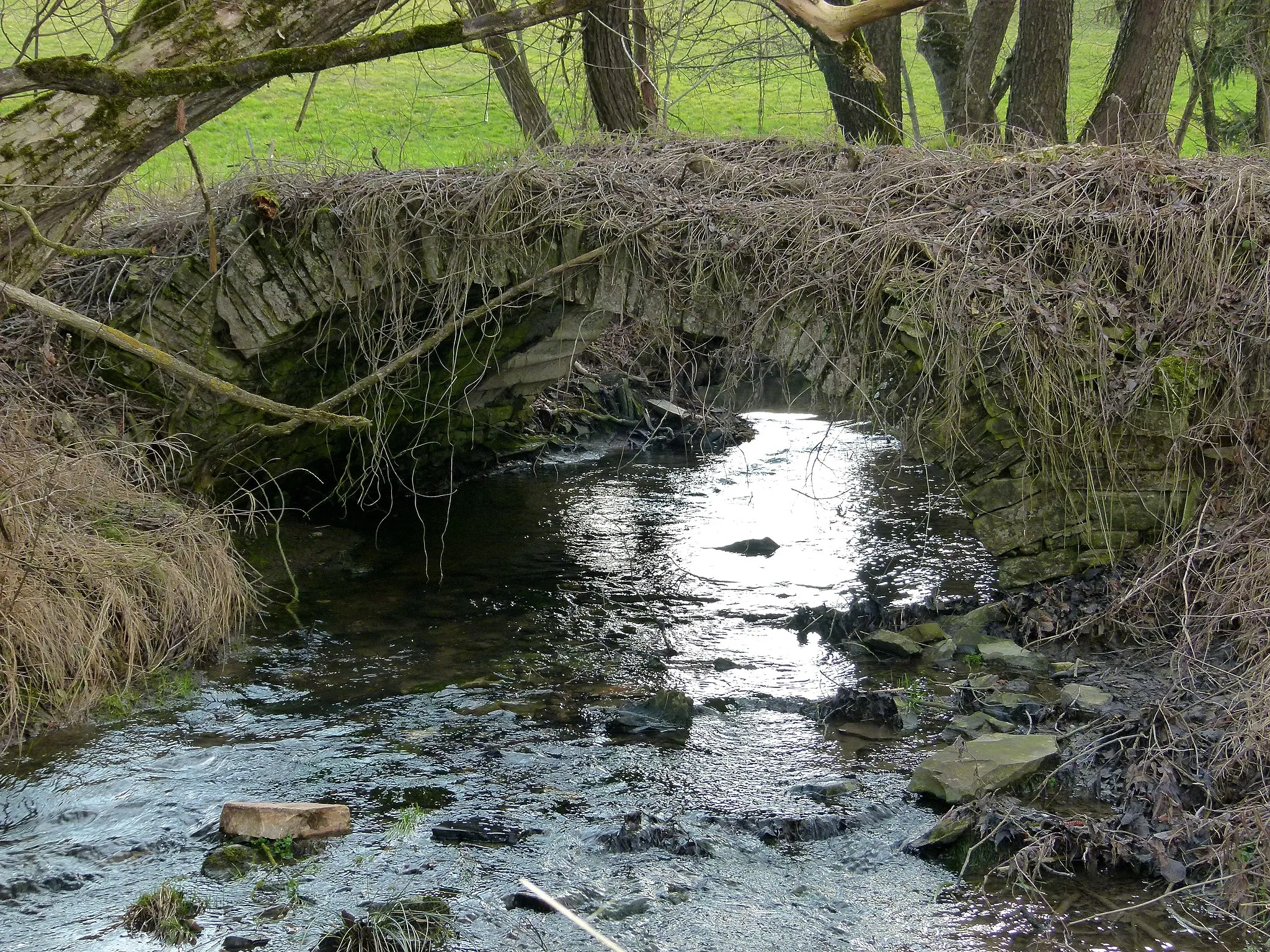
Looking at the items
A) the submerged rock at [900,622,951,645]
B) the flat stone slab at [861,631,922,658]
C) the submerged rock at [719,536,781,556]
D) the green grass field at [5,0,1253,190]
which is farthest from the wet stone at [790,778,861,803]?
the green grass field at [5,0,1253,190]

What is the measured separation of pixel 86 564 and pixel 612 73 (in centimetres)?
603

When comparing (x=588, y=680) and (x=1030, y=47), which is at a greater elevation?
(x=1030, y=47)

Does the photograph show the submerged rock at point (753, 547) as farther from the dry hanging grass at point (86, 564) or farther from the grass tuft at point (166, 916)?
the grass tuft at point (166, 916)

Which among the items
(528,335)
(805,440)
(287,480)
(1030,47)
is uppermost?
(1030,47)

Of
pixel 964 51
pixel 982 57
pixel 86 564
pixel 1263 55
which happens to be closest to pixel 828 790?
pixel 86 564

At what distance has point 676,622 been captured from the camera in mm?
6488

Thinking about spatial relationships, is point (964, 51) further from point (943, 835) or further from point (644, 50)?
point (943, 835)

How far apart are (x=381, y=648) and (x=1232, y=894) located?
425 cm

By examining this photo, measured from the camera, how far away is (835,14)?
5676mm

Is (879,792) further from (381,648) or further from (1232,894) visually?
(381,648)

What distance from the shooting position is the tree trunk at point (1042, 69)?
8773 millimetres

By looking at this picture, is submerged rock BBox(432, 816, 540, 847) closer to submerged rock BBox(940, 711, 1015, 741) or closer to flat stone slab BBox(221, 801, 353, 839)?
flat stone slab BBox(221, 801, 353, 839)

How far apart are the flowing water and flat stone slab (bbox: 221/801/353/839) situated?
0.30 feet

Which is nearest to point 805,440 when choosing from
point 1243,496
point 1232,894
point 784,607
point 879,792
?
point 784,607
